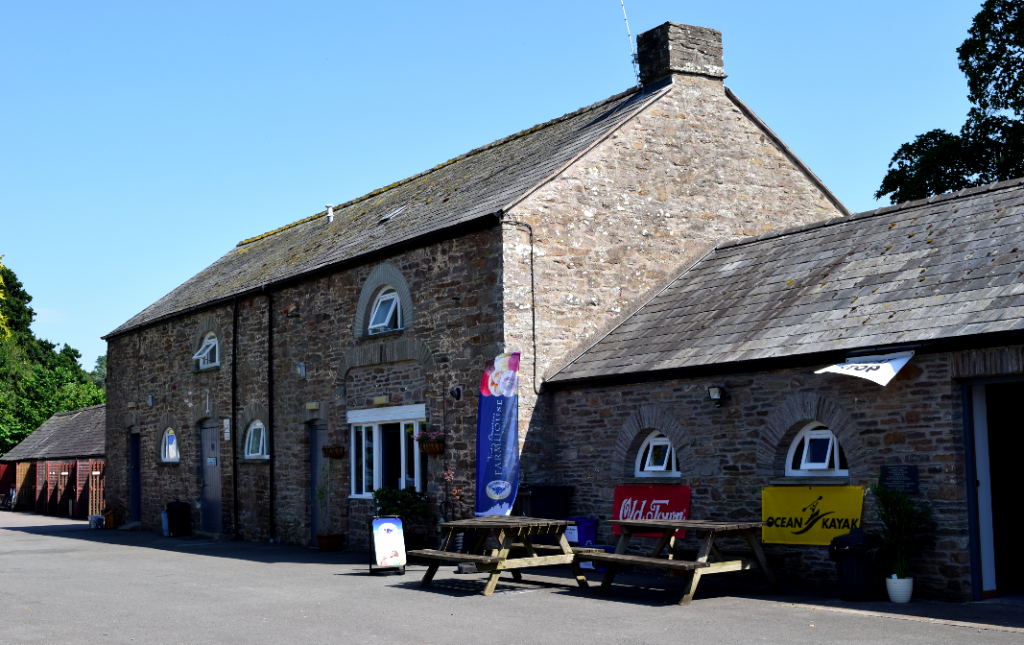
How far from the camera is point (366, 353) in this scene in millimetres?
18312

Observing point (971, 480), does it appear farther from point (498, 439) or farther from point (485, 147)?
point (485, 147)

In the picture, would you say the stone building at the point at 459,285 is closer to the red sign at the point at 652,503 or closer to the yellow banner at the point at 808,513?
the red sign at the point at 652,503

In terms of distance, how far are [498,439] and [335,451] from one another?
4.72 meters

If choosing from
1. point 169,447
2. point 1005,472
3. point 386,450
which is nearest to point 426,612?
point 1005,472

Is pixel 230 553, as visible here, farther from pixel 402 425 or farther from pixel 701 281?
pixel 701 281

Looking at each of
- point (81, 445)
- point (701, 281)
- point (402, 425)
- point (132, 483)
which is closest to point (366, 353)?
point (402, 425)

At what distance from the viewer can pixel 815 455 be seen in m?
12.6

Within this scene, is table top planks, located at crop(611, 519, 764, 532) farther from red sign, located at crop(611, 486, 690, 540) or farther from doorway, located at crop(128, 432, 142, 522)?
doorway, located at crop(128, 432, 142, 522)

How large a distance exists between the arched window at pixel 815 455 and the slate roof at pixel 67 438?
25.8 metres

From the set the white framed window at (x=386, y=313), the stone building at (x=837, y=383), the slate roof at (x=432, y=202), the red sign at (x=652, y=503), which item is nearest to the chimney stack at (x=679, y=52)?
the slate roof at (x=432, y=202)

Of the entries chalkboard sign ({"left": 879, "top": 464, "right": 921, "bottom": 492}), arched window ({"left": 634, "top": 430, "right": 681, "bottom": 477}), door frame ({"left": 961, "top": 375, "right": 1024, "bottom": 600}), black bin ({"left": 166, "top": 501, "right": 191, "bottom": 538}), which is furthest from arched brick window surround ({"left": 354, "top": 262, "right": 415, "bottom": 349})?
door frame ({"left": 961, "top": 375, "right": 1024, "bottom": 600})

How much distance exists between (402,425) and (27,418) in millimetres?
32684

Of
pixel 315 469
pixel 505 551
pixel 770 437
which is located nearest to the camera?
pixel 505 551

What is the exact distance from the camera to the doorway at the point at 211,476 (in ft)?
75.2
